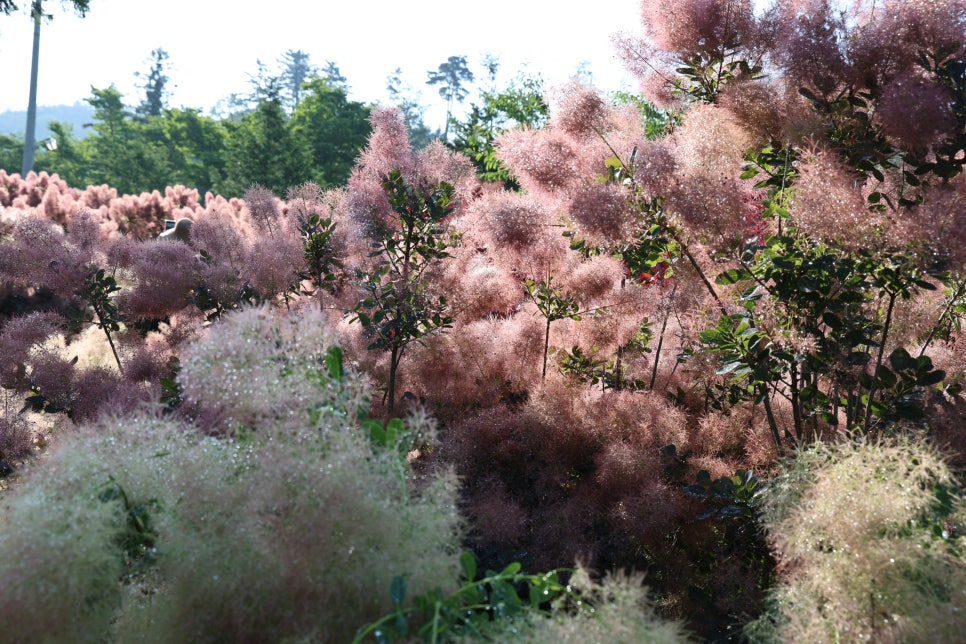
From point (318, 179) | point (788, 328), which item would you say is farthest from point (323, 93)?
point (788, 328)

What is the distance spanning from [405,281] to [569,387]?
98cm

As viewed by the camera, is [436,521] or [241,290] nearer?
[436,521]

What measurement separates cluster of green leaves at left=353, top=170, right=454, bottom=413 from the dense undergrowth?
0.02 metres

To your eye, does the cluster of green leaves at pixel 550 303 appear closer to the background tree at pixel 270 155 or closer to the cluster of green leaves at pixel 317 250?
the cluster of green leaves at pixel 317 250

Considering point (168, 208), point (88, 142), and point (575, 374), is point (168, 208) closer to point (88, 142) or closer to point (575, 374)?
point (575, 374)

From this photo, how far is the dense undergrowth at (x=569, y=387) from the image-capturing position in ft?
4.57

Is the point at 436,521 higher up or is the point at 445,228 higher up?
the point at 445,228

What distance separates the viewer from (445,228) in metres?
3.81

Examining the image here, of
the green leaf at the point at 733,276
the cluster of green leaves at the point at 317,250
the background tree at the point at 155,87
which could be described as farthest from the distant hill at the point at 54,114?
the green leaf at the point at 733,276

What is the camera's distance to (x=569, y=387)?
11.7 feet

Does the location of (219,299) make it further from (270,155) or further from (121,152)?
(121,152)

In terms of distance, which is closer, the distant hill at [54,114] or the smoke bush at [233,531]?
the smoke bush at [233,531]

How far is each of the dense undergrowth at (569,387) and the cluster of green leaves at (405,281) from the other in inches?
0.9

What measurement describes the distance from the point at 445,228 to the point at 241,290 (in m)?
1.20
